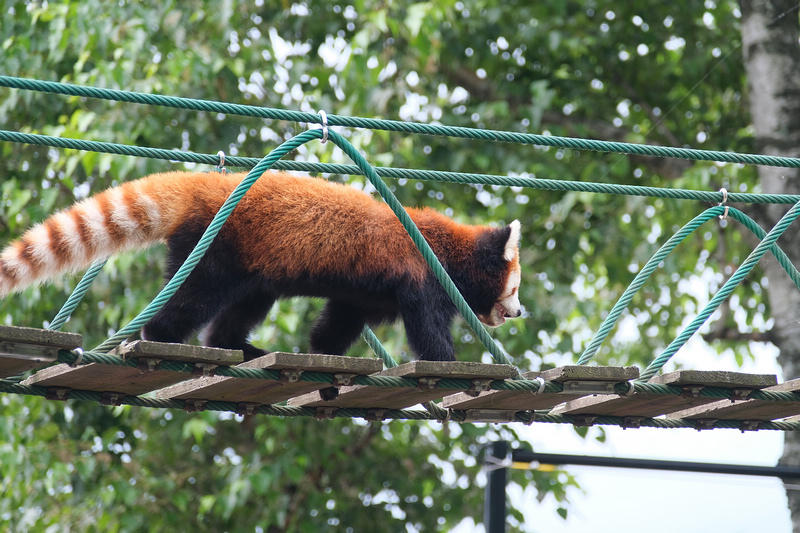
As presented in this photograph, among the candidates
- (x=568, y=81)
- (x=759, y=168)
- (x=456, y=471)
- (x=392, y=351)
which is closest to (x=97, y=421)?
(x=392, y=351)

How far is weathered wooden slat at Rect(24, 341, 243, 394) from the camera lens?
278 cm

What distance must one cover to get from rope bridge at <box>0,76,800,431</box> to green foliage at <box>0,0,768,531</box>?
6.25ft

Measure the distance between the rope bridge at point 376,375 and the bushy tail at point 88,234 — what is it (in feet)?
0.58

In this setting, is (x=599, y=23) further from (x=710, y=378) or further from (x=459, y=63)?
(x=710, y=378)

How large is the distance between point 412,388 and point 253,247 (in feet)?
A: 2.81

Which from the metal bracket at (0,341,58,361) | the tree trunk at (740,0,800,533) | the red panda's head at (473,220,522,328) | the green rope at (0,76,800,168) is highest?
the tree trunk at (740,0,800,533)

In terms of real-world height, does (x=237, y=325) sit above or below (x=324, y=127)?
below

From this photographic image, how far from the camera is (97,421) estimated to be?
6219mm

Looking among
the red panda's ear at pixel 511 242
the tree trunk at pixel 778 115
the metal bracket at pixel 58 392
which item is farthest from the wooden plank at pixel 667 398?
the tree trunk at pixel 778 115

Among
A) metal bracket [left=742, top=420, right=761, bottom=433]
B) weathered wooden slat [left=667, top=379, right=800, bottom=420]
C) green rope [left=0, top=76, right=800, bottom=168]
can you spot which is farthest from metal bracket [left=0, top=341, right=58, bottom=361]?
metal bracket [left=742, top=420, right=761, bottom=433]

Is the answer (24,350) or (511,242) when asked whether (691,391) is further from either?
→ (24,350)

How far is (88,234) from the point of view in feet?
11.1

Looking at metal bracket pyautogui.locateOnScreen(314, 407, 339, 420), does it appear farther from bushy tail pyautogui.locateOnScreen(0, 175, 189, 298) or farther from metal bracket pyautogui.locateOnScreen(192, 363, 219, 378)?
bushy tail pyautogui.locateOnScreen(0, 175, 189, 298)

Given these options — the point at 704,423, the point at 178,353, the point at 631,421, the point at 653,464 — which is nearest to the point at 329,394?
the point at 178,353
